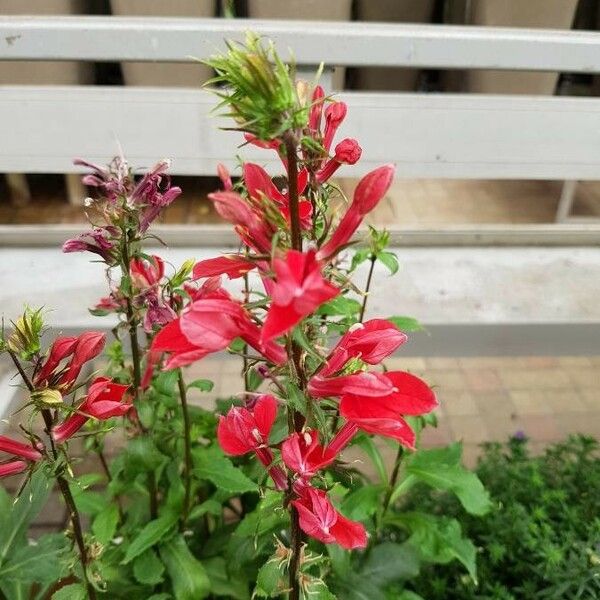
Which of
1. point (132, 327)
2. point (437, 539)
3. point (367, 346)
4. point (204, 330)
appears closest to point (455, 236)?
point (437, 539)

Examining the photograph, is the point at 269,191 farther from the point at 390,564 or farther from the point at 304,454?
the point at 390,564

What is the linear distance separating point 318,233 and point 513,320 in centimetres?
90

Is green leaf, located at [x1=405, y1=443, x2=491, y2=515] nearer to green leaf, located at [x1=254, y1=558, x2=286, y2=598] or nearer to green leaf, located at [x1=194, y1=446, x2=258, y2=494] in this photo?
green leaf, located at [x1=194, y1=446, x2=258, y2=494]

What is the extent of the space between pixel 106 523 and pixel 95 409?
489 millimetres

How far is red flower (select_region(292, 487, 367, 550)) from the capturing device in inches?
20.1

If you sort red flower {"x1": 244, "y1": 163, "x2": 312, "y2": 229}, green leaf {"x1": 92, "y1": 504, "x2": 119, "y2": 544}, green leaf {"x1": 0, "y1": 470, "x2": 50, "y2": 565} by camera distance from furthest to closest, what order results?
green leaf {"x1": 92, "y1": 504, "x2": 119, "y2": 544}, green leaf {"x1": 0, "y1": 470, "x2": 50, "y2": 565}, red flower {"x1": 244, "y1": 163, "x2": 312, "y2": 229}

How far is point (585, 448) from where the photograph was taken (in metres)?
1.35

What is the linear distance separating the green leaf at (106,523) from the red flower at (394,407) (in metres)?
0.65

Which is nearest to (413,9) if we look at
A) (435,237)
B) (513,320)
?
(435,237)

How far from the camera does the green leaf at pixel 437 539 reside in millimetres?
1009

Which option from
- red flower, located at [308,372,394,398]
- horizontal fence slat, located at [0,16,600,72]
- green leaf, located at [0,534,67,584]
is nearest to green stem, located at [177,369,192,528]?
green leaf, located at [0,534,67,584]

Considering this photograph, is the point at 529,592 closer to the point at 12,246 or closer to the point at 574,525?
the point at 574,525

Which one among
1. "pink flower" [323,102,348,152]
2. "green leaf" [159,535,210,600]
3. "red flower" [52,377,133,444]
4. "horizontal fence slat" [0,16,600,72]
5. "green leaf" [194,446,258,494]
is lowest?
"green leaf" [159,535,210,600]

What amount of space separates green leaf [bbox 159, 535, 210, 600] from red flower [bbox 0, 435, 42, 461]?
1.36 ft
